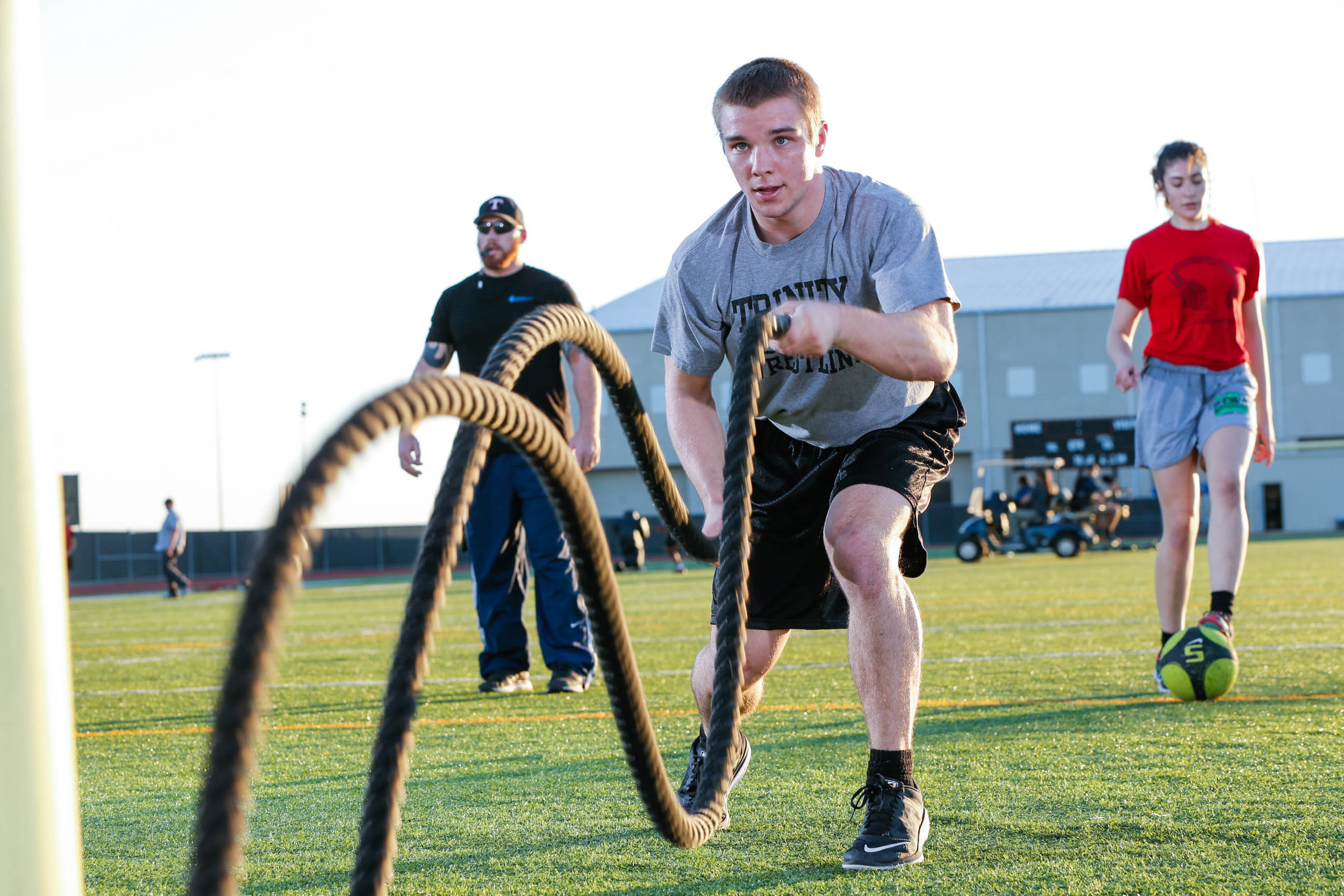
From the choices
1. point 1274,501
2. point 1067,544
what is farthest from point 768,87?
point 1274,501

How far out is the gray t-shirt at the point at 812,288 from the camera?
2896 mm

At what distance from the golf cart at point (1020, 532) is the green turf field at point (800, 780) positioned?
14492 millimetres

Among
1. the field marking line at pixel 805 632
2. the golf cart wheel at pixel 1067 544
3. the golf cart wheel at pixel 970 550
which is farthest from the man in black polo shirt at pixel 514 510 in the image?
the golf cart wheel at pixel 1067 544

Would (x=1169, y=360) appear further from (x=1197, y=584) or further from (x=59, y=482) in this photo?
(x=1197, y=584)

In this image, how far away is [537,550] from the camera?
18.9 feet

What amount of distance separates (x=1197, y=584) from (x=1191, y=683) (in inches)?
327

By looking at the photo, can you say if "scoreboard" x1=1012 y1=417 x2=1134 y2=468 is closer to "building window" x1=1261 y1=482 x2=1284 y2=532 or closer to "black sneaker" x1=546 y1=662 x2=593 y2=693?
"building window" x1=1261 y1=482 x2=1284 y2=532

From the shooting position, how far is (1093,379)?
44.5 metres

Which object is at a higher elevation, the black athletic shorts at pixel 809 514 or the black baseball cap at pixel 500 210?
the black baseball cap at pixel 500 210

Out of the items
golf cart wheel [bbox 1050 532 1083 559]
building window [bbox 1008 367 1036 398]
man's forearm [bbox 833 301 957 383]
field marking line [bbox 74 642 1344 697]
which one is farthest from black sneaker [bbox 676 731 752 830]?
building window [bbox 1008 367 1036 398]

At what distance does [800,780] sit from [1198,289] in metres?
2.70

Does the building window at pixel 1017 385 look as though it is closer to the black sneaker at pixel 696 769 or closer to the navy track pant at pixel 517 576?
the navy track pant at pixel 517 576

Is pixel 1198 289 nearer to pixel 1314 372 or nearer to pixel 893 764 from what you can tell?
pixel 893 764

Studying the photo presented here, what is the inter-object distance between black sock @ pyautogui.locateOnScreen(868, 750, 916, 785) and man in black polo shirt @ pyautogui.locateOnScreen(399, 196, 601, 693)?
3.01m
